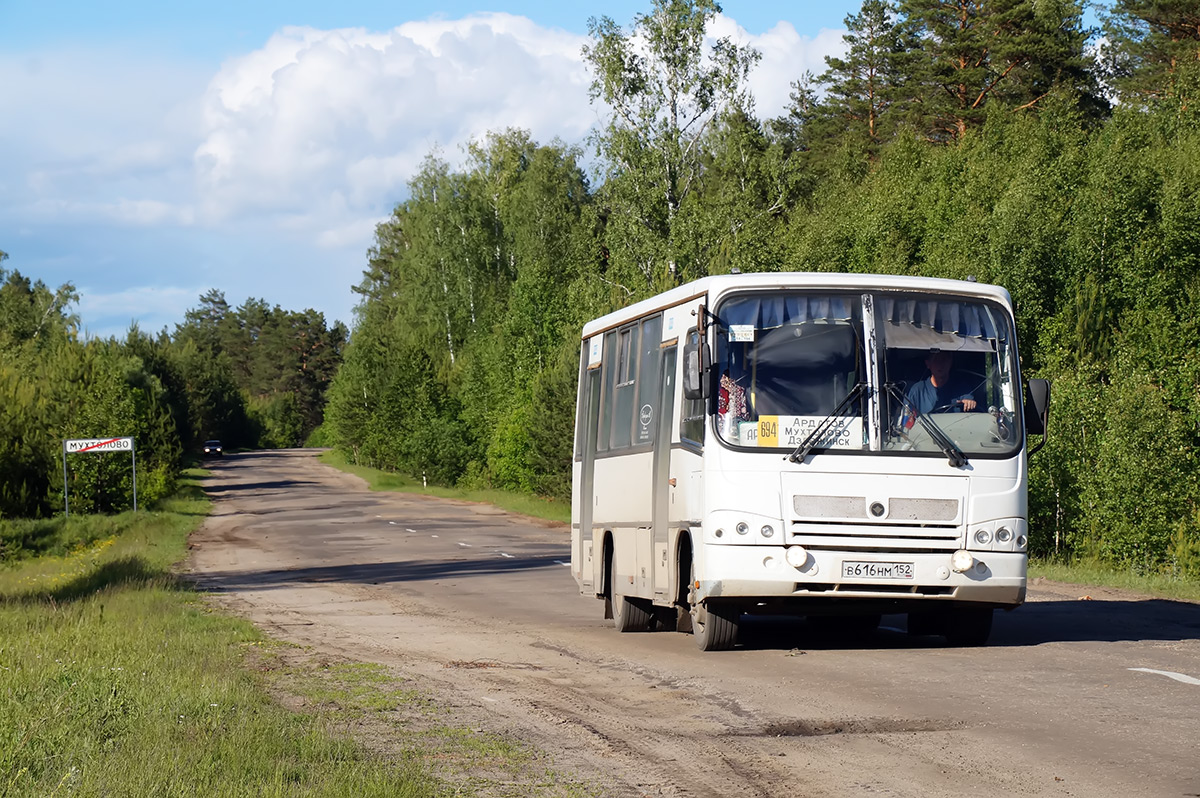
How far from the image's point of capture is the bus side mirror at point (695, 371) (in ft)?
39.6

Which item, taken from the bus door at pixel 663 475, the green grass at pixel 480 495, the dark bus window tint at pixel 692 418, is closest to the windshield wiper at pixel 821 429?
the dark bus window tint at pixel 692 418

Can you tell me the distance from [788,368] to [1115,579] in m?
10.8

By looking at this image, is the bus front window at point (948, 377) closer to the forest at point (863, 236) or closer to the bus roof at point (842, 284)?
the bus roof at point (842, 284)

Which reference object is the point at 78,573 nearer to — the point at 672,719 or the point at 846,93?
the point at 672,719

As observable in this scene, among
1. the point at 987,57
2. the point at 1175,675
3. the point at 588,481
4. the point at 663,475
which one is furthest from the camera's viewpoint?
the point at 987,57

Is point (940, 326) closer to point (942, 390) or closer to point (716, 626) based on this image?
point (942, 390)

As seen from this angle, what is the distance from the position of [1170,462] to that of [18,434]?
4641 centimetres

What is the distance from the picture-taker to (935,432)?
12203 millimetres

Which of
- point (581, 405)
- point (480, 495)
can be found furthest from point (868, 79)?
point (581, 405)

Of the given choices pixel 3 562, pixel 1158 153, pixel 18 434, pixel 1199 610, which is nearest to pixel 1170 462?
pixel 1199 610

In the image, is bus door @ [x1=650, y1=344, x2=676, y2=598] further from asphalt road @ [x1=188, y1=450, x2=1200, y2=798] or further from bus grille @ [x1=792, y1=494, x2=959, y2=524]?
bus grille @ [x1=792, y1=494, x2=959, y2=524]

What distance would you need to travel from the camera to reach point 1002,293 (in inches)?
510

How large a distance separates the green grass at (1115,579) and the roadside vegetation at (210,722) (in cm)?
1120

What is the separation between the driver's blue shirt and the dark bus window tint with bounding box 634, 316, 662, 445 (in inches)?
107
